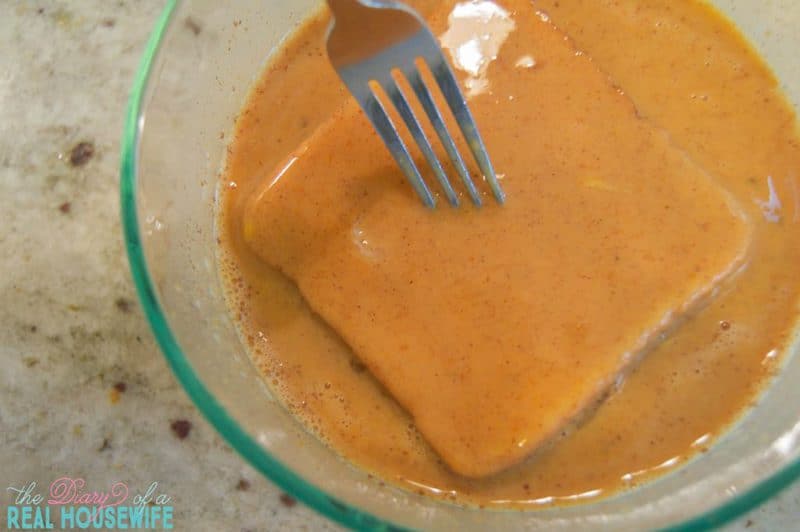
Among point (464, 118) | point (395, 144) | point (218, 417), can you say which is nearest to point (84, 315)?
point (218, 417)

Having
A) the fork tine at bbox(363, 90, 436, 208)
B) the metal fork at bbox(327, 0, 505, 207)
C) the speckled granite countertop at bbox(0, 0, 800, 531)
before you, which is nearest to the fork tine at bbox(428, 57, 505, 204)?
the metal fork at bbox(327, 0, 505, 207)

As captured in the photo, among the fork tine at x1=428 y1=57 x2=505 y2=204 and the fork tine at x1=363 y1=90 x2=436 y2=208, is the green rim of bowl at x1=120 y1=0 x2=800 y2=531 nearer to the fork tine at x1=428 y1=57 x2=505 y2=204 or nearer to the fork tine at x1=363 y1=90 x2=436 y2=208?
the fork tine at x1=363 y1=90 x2=436 y2=208

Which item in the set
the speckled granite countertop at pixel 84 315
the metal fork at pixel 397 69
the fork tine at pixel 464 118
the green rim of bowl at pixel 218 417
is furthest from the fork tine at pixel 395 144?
the speckled granite countertop at pixel 84 315

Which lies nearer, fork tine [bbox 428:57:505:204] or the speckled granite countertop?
fork tine [bbox 428:57:505:204]

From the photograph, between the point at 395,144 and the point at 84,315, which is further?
the point at 84,315

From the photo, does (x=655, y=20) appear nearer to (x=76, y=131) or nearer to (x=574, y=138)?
(x=574, y=138)

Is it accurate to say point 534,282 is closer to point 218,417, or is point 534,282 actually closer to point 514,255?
point 514,255

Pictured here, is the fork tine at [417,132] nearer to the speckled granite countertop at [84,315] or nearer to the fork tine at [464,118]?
the fork tine at [464,118]
